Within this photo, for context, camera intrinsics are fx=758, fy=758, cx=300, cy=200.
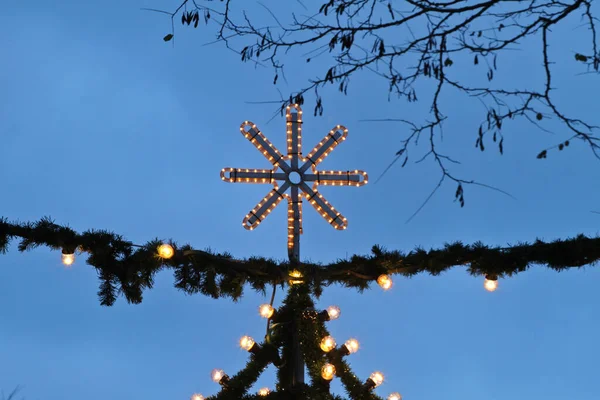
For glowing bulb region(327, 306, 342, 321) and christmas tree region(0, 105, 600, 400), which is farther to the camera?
glowing bulb region(327, 306, 342, 321)

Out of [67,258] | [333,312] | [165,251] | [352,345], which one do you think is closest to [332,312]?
[333,312]

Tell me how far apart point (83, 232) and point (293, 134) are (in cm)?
267

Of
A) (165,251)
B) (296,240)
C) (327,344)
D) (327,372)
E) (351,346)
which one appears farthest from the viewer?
(296,240)

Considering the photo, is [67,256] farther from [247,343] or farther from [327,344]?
[327,344]

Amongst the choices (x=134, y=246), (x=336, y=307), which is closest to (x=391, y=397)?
(x=336, y=307)

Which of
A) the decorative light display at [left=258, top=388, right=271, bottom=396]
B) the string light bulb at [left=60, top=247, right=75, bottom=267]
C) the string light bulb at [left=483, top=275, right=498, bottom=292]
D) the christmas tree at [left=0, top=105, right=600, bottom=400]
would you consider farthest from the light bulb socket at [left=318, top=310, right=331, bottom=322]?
the string light bulb at [left=60, top=247, right=75, bottom=267]

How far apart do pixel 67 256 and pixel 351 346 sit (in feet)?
8.95

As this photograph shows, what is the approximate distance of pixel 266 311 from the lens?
7.25m

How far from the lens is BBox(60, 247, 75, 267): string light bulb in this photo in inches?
250

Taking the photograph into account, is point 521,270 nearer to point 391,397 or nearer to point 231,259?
point 391,397

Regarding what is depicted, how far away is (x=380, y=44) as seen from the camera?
12.7ft

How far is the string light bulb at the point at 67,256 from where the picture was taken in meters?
6.35

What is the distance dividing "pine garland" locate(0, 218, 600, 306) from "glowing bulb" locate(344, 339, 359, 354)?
0.51 meters

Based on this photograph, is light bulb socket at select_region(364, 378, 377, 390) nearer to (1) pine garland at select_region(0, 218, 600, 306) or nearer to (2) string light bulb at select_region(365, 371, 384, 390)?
(2) string light bulb at select_region(365, 371, 384, 390)
